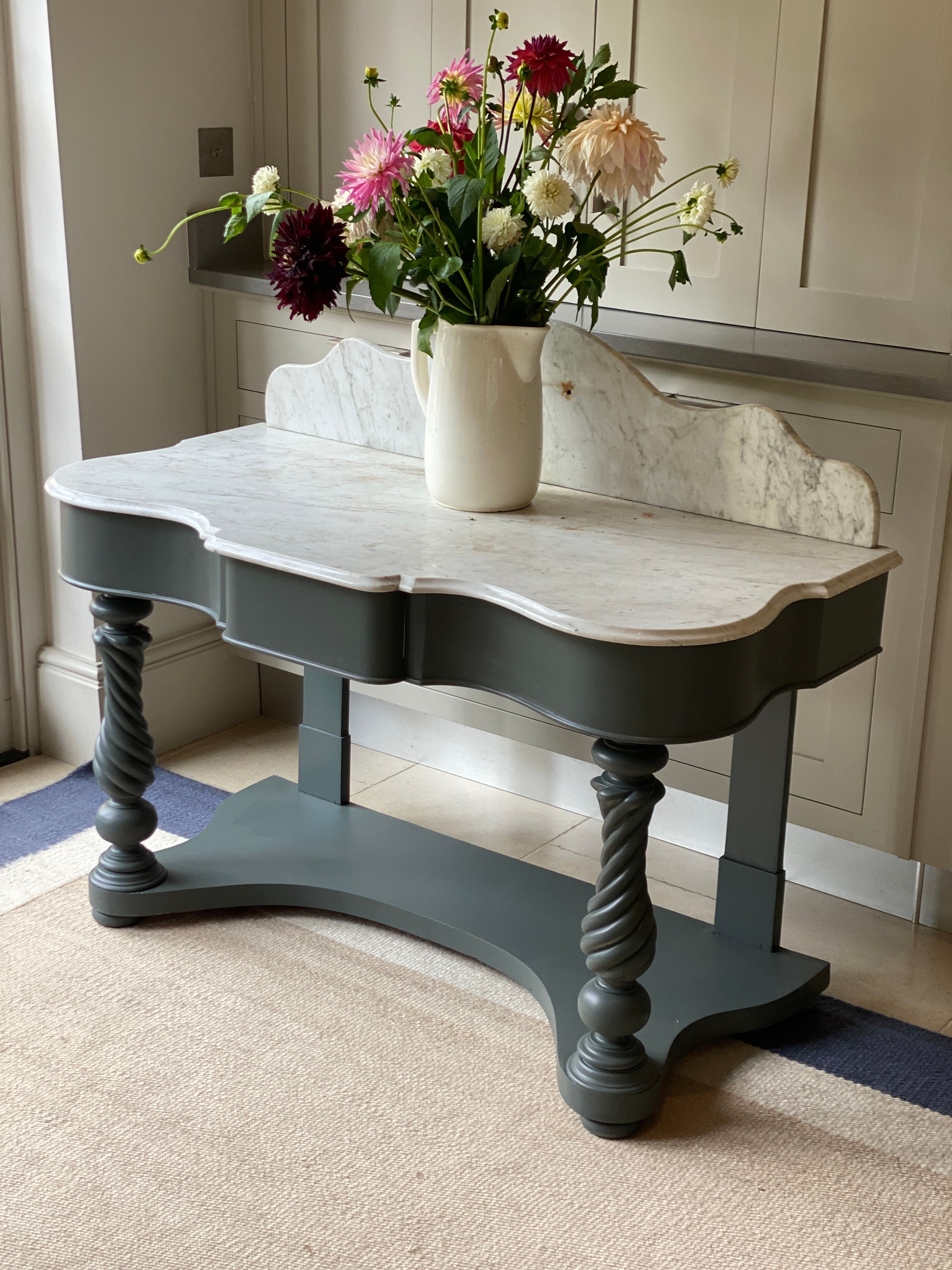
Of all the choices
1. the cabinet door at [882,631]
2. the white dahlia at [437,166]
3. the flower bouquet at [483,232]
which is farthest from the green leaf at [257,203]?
the cabinet door at [882,631]

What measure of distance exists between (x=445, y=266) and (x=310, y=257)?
0.65 feet

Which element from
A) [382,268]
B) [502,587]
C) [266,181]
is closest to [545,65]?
[382,268]

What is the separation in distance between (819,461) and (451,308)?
55cm

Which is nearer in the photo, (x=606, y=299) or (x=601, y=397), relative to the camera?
(x=601, y=397)

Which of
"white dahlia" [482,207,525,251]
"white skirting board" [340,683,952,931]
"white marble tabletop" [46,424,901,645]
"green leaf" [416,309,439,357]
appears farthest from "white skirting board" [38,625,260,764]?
"white dahlia" [482,207,525,251]

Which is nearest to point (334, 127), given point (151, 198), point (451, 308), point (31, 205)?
point (151, 198)

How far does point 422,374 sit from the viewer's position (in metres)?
2.07

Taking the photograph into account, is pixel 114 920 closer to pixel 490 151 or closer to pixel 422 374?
pixel 422 374

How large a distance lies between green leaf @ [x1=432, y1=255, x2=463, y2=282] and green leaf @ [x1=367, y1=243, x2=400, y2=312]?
54 mm

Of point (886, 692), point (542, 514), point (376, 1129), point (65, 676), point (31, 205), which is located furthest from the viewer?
point (65, 676)

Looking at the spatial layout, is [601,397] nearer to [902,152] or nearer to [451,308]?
[451,308]

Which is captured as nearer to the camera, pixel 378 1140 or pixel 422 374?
pixel 378 1140

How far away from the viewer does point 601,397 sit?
2080 mm

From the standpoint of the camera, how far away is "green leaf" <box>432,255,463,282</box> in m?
1.81
